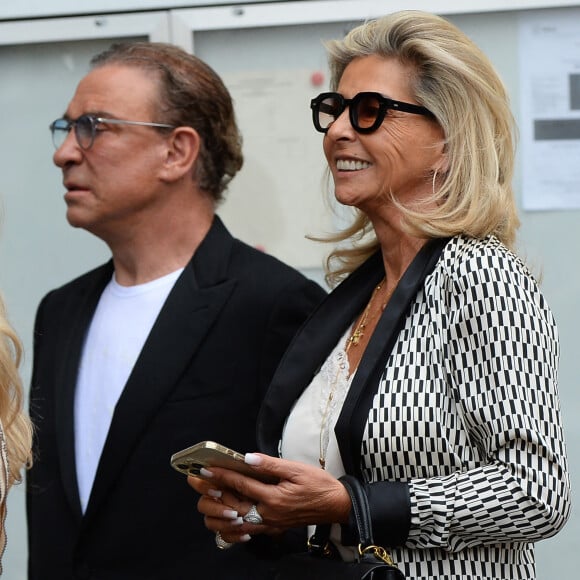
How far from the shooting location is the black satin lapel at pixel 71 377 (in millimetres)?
3707

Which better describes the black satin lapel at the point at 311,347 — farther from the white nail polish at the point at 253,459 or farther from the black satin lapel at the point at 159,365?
the black satin lapel at the point at 159,365

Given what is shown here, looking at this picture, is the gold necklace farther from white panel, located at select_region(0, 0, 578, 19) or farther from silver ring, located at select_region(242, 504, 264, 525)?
white panel, located at select_region(0, 0, 578, 19)

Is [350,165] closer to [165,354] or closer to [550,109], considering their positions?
[165,354]

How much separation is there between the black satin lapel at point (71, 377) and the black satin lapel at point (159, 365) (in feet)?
0.44

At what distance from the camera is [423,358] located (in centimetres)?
276

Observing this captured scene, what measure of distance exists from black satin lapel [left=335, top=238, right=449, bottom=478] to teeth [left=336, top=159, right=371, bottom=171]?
11.1 inches

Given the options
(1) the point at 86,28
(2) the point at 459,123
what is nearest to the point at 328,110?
(2) the point at 459,123

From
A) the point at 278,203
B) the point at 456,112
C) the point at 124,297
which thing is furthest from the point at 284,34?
the point at 456,112

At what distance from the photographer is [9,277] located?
5.04 metres

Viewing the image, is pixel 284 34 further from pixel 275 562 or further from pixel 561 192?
pixel 275 562

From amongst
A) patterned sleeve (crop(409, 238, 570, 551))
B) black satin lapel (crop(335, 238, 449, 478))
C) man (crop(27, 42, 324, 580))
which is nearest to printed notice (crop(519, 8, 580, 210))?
man (crop(27, 42, 324, 580))

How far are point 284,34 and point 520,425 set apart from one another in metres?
2.57

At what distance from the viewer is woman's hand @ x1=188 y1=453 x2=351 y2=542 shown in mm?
2643

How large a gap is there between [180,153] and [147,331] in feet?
2.10
